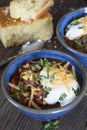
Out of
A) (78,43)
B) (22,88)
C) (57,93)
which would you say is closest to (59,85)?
(57,93)

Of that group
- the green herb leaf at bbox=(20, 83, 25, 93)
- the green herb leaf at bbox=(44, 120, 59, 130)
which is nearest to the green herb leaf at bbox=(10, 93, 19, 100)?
the green herb leaf at bbox=(20, 83, 25, 93)

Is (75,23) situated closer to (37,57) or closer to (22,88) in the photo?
(37,57)

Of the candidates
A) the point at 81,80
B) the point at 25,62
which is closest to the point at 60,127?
the point at 81,80

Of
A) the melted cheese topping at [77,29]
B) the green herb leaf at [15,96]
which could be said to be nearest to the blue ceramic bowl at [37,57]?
the green herb leaf at [15,96]

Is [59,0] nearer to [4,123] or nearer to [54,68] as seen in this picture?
[54,68]

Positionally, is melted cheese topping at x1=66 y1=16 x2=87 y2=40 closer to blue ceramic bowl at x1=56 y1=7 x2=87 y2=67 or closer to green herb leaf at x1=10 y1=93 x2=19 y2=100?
blue ceramic bowl at x1=56 y1=7 x2=87 y2=67

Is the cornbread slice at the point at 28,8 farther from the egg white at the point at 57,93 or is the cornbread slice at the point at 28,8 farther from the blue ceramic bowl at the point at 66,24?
the egg white at the point at 57,93
